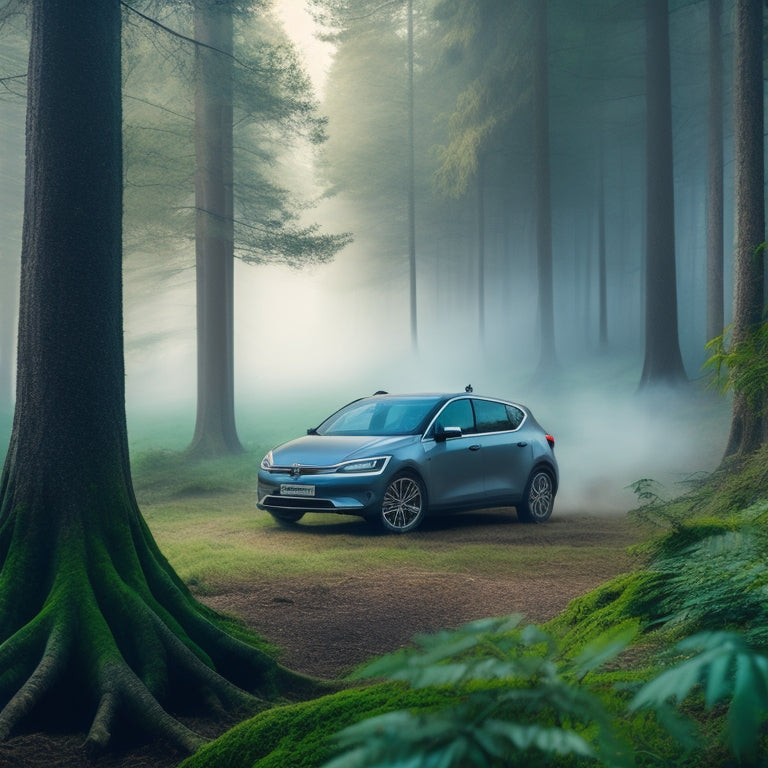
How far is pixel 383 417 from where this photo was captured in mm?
12859

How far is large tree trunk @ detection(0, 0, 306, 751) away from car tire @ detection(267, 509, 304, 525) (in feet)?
19.9

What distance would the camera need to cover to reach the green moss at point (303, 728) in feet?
9.02

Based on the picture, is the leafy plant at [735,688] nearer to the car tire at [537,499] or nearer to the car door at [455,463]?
the car door at [455,463]

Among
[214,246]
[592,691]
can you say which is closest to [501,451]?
[592,691]

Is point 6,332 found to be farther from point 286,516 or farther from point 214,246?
point 286,516

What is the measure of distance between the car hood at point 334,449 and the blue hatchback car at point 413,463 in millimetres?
13

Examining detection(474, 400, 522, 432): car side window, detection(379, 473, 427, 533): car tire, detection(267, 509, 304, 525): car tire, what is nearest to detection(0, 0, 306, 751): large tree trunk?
detection(379, 473, 427, 533): car tire

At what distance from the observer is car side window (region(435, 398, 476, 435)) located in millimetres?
12695

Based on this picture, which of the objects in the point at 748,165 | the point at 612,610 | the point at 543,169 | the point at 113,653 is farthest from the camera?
the point at 543,169

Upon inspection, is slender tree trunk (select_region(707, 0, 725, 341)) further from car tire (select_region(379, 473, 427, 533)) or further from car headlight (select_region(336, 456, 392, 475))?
car headlight (select_region(336, 456, 392, 475))

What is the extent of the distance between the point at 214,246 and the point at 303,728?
766 inches

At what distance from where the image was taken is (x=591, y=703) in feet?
4.28

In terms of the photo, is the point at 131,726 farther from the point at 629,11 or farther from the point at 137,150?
the point at 629,11

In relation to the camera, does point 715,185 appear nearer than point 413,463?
No
